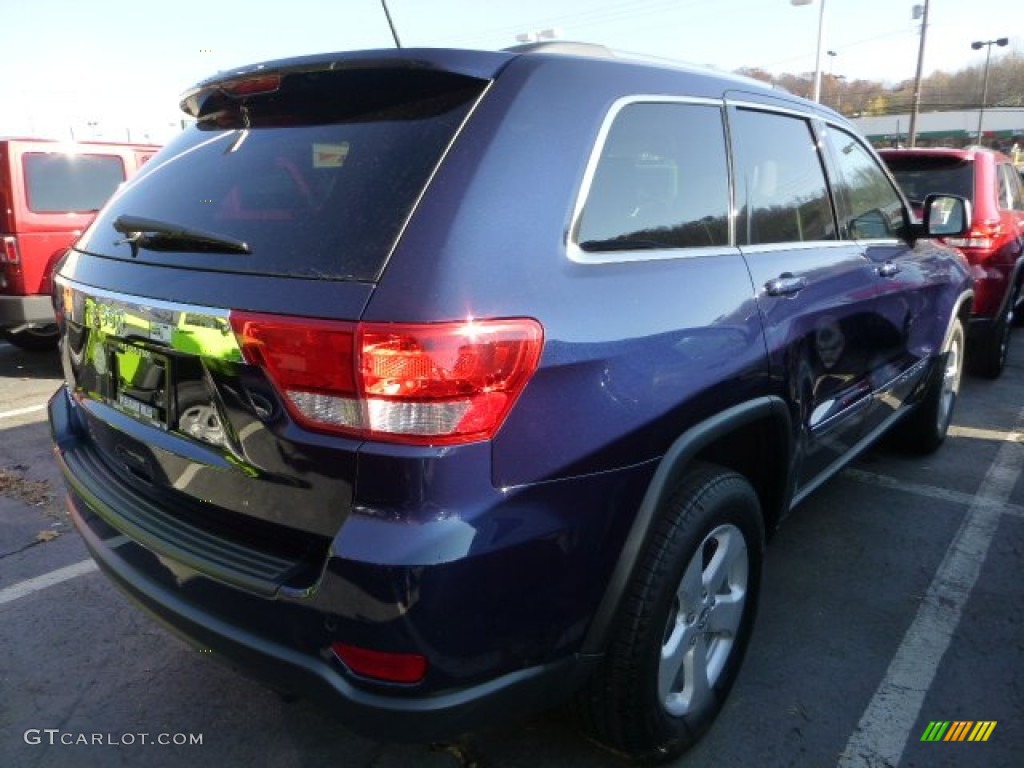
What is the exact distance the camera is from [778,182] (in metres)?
2.58

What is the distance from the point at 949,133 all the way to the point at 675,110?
68.8 meters

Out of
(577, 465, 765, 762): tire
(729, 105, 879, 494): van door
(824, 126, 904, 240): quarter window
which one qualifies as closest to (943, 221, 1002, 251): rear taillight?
(824, 126, 904, 240): quarter window

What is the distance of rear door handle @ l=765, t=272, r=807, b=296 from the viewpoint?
2.25m

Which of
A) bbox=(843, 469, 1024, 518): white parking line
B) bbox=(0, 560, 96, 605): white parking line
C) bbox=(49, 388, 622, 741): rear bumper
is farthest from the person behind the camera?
bbox=(843, 469, 1024, 518): white parking line

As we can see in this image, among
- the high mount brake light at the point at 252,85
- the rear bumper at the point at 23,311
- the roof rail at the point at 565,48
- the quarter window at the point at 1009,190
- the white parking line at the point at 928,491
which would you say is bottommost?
the white parking line at the point at 928,491

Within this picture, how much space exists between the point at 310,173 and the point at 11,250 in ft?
19.1

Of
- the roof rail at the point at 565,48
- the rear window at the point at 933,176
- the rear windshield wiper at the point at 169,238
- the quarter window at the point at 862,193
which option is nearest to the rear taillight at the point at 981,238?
the rear window at the point at 933,176

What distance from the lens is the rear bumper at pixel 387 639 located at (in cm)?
146

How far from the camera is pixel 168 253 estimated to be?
6.14 feet

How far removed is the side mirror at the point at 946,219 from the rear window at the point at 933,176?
2.30 metres

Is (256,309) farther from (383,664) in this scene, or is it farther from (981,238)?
(981,238)

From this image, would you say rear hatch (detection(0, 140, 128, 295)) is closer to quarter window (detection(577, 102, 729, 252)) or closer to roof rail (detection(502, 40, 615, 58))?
roof rail (detection(502, 40, 615, 58))

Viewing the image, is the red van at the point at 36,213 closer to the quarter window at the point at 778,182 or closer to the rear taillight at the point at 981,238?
the quarter window at the point at 778,182

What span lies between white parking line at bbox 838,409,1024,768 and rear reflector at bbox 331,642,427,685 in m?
1.35
